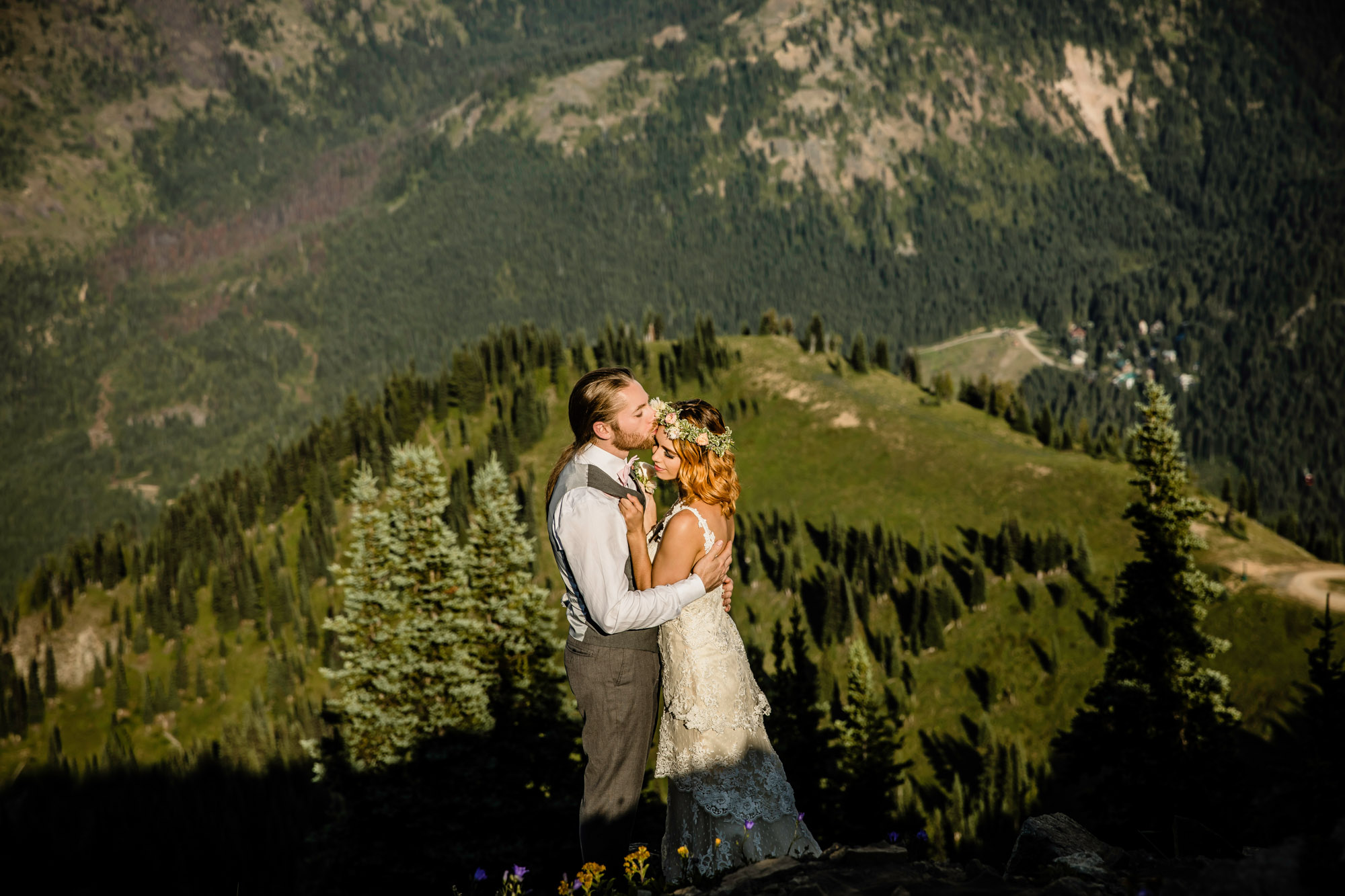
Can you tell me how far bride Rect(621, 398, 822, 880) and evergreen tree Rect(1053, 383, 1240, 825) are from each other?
98.3 feet

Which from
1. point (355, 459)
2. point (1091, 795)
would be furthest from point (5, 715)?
point (1091, 795)

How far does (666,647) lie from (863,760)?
168ft

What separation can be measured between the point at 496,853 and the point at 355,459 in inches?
6776

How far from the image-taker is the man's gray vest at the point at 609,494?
10.3 meters

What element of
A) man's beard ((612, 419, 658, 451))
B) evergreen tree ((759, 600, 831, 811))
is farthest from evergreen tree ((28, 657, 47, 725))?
man's beard ((612, 419, 658, 451))

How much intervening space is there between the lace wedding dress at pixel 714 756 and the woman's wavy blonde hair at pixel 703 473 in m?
0.25

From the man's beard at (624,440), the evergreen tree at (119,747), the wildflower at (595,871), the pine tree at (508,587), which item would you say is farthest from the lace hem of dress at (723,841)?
the evergreen tree at (119,747)

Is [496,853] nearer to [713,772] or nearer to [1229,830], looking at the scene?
[713,772]

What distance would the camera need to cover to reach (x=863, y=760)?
188 feet

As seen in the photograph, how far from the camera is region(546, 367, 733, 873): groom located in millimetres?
9898

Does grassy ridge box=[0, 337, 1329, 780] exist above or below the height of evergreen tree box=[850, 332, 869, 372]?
below

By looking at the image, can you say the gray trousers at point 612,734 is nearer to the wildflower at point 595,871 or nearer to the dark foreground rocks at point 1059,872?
the wildflower at point 595,871

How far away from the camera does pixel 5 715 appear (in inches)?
6919

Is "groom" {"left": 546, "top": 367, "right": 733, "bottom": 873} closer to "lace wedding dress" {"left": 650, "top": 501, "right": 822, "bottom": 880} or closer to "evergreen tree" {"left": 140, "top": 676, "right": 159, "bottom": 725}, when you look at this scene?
"lace wedding dress" {"left": 650, "top": 501, "right": 822, "bottom": 880}
